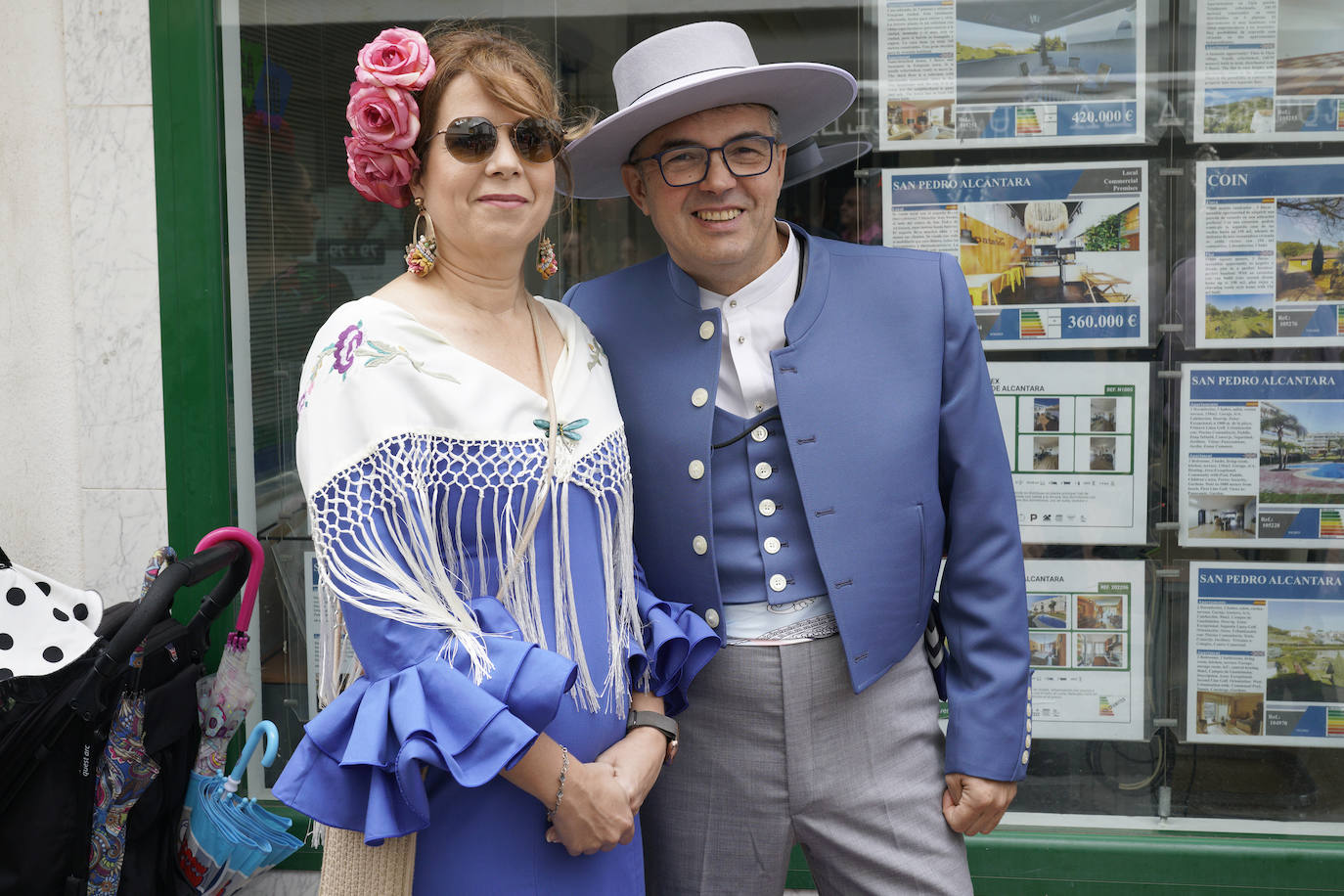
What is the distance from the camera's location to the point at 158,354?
383 centimetres

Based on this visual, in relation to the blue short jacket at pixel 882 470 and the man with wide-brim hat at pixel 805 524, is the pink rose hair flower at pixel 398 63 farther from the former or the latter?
the blue short jacket at pixel 882 470

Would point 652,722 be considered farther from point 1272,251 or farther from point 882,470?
point 1272,251

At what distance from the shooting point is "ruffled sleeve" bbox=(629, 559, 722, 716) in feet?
7.18

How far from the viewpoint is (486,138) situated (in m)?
2.02

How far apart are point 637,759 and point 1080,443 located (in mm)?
2217

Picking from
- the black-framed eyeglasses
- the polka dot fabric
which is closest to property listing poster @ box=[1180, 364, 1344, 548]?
the black-framed eyeglasses

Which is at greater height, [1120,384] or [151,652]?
[1120,384]

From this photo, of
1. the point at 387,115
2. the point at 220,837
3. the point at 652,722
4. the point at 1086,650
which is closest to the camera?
the point at 387,115

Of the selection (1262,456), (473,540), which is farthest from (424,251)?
(1262,456)

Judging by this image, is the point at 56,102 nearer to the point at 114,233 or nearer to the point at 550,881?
the point at 114,233

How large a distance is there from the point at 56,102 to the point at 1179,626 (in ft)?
12.7

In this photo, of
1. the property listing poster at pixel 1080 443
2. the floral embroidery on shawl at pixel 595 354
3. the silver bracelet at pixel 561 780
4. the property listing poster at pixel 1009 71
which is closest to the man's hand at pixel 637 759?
the silver bracelet at pixel 561 780

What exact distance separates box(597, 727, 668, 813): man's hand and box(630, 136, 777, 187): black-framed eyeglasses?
1.03 meters

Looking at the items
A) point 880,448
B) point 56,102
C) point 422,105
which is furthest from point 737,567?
point 56,102
